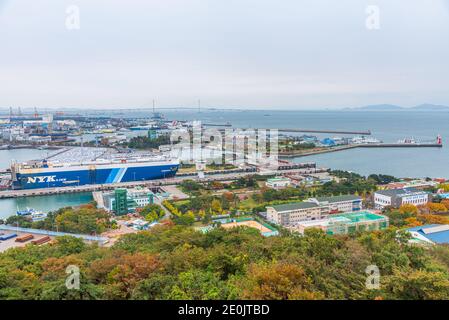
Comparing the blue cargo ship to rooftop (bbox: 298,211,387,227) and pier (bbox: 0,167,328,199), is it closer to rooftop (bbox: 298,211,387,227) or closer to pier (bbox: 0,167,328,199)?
pier (bbox: 0,167,328,199)

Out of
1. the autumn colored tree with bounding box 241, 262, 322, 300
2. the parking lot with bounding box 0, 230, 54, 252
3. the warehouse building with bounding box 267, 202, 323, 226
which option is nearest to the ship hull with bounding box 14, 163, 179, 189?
the parking lot with bounding box 0, 230, 54, 252

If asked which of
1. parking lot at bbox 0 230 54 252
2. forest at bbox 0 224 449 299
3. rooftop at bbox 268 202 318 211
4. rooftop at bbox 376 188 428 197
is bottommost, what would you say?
parking lot at bbox 0 230 54 252

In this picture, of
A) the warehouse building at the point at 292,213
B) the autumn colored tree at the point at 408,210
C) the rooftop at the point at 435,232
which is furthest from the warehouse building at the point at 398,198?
the rooftop at the point at 435,232

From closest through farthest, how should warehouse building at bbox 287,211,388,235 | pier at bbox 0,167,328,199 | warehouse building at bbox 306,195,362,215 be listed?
warehouse building at bbox 287,211,388,235
warehouse building at bbox 306,195,362,215
pier at bbox 0,167,328,199

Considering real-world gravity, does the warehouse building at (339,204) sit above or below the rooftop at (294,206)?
below

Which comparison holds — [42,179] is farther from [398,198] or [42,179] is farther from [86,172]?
[398,198]

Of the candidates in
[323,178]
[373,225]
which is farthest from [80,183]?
[373,225]

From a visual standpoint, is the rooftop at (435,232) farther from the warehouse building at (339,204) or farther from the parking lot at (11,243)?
the parking lot at (11,243)
